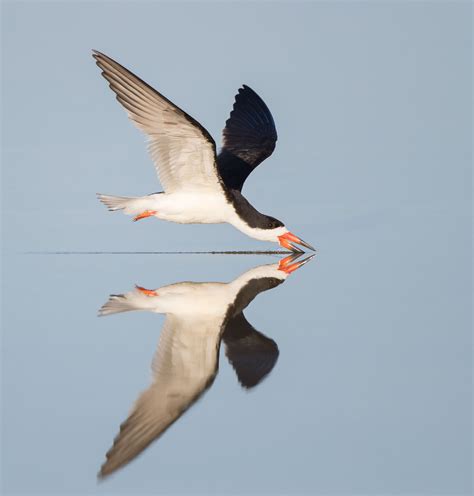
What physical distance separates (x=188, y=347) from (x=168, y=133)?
6.76 ft

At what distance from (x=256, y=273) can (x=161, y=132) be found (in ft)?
3.24

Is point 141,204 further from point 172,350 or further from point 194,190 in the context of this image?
point 172,350

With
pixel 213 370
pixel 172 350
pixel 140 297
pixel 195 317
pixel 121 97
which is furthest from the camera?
pixel 121 97

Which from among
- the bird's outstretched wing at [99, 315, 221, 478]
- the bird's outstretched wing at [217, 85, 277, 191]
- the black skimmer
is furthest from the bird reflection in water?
the bird's outstretched wing at [217, 85, 277, 191]

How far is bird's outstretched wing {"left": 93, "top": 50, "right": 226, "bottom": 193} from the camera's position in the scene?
4.88 m

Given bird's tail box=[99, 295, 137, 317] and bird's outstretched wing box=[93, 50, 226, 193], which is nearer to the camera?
bird's tail box=[99, 295, 137, 317]

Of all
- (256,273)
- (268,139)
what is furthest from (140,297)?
Answer: (268,139)

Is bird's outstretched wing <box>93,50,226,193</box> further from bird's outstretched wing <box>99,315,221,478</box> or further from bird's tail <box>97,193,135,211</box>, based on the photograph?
bird's outstretched wing <box>99,315,221,478</box>

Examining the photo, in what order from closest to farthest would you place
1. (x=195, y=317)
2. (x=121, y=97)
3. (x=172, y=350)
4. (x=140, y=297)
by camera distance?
(x=172, y=350), (x=195, y=317), (x=140, y=297), (x=121, y=97)

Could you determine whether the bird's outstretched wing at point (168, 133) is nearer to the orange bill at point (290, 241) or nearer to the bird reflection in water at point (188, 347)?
the orange bill at point (290, 241)

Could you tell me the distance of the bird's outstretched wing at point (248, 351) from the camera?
319 centimetres

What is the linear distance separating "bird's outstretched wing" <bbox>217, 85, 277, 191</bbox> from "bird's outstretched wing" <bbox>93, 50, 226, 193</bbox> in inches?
28.8

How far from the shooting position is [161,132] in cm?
521

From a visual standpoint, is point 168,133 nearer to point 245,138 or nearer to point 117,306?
point 117,306
